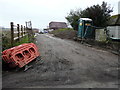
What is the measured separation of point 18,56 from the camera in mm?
4652

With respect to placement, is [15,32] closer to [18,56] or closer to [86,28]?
[18,56]

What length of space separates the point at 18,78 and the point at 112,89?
101 inches

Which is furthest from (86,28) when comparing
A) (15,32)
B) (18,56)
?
(18,56)

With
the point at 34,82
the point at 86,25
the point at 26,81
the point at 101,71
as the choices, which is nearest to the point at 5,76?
the point at 26,81

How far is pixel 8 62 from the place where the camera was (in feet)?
14.3

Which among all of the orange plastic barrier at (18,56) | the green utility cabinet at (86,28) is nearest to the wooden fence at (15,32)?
the orange plastic barrier at (18,56)

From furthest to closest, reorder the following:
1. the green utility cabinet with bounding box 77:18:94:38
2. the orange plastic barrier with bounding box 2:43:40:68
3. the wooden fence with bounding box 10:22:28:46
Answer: the green utility cabinet with bounding box 77:18:94:38
the wooden fence with bounding box 10:22:28:46
the orange plastic barrier with bounding box 2:43:40:68

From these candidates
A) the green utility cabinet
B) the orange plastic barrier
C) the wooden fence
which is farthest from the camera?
the green utility cabinet

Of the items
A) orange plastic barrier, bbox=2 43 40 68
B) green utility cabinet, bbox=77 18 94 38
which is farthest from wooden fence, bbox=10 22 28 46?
green utility cabinet, bbox=77 18 94 38

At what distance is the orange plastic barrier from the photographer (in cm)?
433

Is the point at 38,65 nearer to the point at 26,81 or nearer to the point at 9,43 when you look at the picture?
the point at 26,81

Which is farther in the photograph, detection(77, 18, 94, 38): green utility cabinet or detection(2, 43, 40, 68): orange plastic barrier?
detection(77, 18, 94, 38): green utility cabinet

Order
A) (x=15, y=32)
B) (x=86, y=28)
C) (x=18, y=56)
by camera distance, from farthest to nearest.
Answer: (x=86, y=28), (x=15, y=32), (x=18, y=56)

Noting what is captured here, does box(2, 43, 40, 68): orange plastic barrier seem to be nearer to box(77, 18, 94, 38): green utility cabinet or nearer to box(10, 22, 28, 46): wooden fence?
box(10, 22, 28, 46): wooden fence
